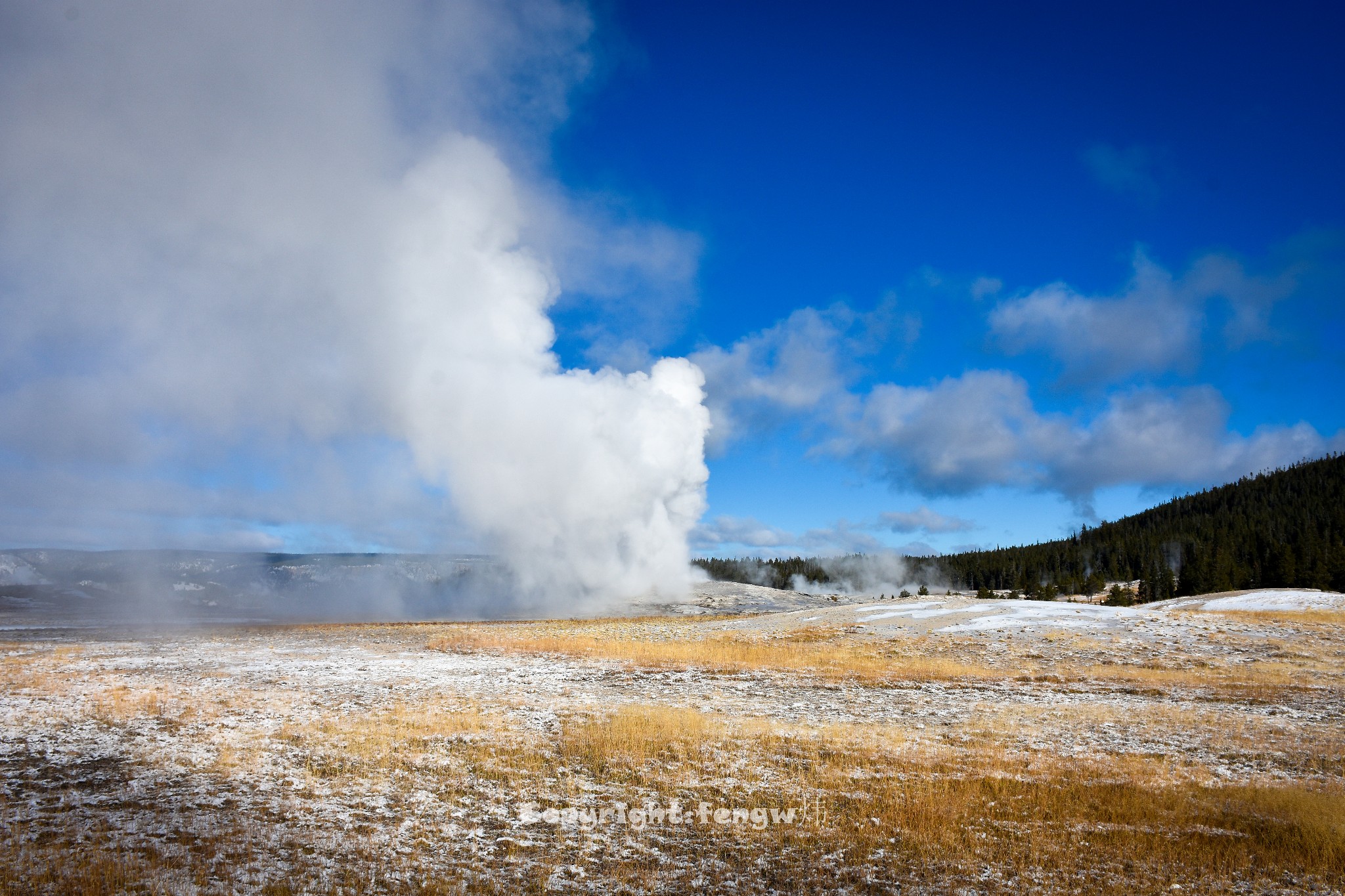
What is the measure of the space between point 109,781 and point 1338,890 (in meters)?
19.6

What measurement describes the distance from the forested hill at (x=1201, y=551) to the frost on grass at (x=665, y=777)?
3061 inches

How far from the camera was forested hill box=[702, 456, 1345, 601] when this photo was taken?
89.4 meters

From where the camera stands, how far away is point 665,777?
13.3 metres

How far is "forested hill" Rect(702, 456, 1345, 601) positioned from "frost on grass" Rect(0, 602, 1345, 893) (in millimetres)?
77750

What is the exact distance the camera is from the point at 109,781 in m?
12.5

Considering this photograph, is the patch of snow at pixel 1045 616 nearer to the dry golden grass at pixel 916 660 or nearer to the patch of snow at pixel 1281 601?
the dry golden grass at pixel 916 660

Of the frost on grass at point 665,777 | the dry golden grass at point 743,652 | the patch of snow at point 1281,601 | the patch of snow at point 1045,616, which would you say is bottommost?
the dry golden grass at point 743,652

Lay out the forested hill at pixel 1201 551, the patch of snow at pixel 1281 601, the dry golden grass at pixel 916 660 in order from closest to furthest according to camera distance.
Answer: the dry golden grass at pixel 916 660 → the patch of snow at pixel 1281 601 → the forested hill at pixel 1201 551

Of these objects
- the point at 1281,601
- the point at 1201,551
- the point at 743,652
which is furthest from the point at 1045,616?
the point at 1201,551

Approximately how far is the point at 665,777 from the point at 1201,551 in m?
133

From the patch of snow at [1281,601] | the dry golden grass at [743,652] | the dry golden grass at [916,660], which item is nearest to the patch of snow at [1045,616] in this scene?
the dry golden grass at [916,660]

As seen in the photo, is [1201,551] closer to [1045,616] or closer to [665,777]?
[1045,616]

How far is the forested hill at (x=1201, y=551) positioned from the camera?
89.4m

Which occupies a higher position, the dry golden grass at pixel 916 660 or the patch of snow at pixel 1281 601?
the patch of snow at pixel 1281 601
